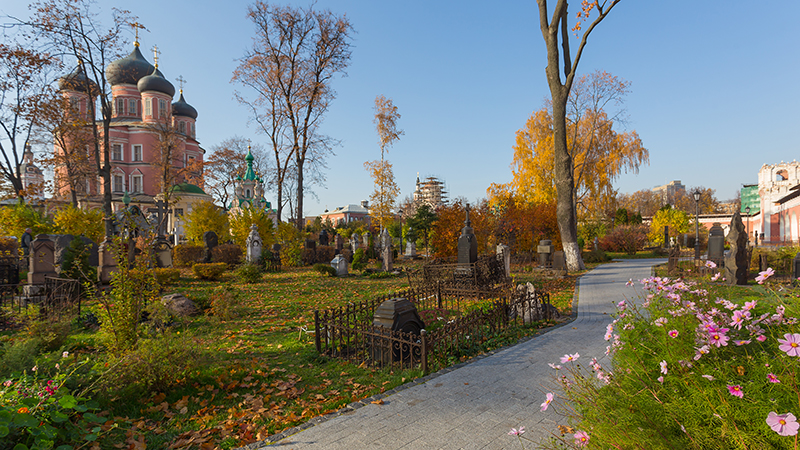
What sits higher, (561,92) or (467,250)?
(561,92)

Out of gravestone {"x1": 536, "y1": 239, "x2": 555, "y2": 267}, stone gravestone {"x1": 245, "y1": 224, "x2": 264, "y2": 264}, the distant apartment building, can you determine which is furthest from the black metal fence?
the distant apartment building

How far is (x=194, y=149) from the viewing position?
48375mm

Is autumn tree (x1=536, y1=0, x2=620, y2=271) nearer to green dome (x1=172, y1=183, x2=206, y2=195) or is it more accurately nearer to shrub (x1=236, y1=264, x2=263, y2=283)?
shrub (x1=236, y1=264, x2=263, y2=283)

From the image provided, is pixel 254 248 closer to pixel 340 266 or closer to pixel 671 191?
pixel 340 266

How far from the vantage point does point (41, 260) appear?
10.0 meters

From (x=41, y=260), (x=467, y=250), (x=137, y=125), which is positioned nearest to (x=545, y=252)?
(x=467, y=250)

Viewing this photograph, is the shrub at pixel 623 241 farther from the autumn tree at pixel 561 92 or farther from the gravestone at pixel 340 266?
the gravestone at pixel 340 266

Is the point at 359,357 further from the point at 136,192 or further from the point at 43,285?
the point at 136,192

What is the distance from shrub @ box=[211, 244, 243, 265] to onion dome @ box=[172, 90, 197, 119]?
1419 inches

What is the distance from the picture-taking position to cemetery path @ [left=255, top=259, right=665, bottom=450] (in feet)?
10.8

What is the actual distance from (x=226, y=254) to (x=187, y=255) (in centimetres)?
188

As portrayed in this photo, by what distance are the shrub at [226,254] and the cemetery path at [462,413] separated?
53.7ft

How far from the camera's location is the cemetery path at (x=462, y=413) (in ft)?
10.8

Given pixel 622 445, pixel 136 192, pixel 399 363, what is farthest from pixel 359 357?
pixel 136 192
